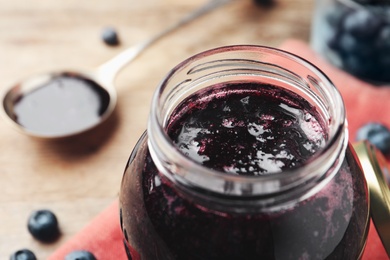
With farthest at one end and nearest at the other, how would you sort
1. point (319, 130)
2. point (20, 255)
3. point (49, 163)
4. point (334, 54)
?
1. point (334, 54)
2. point (49, 163)
3. point (20, 255)
4. point (319, 130)

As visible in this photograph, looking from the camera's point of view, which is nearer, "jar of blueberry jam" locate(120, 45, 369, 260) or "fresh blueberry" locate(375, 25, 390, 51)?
"jar of blueberry jam" locate(120, 45, 369, 260)

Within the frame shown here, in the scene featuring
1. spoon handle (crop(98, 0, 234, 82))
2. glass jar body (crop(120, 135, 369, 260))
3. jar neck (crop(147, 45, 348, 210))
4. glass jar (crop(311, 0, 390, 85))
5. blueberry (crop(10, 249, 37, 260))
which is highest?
jar neck (crop(147, 45, 348, 210))

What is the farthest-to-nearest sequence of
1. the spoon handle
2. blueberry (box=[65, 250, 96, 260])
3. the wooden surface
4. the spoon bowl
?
the spoon handle, the spoon bowl, the wooden surface, blueberry (box=[65, 250, 96, 260])

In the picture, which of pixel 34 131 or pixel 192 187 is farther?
pixel 34 131

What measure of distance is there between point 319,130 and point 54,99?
28.9 inches

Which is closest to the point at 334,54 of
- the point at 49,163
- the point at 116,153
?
the point at 116,153

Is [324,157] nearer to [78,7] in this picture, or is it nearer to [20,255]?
→ [20,255]

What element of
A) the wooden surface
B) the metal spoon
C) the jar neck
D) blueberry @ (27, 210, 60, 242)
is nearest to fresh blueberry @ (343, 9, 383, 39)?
the wooden surface

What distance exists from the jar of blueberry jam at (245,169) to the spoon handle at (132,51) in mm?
620

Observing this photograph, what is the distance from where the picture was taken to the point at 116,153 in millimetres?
1223

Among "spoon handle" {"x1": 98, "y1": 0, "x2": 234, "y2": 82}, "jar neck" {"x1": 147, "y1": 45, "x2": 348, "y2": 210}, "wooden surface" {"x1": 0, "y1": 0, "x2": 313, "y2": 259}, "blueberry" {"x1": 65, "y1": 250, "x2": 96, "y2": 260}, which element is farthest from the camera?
"spoon handle" {"x1": 98, "y1": 0, "x2": 234, "y2": 82}

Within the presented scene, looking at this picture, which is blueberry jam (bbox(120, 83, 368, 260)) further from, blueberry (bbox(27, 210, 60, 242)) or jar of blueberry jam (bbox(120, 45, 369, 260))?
blueberry (bbox(27, 210, 60, 242))

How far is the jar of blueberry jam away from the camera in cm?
62

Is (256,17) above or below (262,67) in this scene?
below
